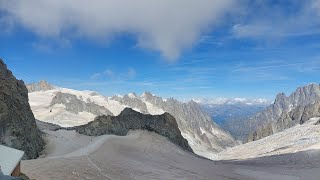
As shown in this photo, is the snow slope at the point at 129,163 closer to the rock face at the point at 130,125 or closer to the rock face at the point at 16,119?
the rock face at the point at 16,119

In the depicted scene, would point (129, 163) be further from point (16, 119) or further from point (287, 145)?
point (287, 145)

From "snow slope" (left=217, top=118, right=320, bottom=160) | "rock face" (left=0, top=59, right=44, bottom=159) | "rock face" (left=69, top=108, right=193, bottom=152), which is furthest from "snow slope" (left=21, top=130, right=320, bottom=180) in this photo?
"snow slope" (left=217, top=118, right=320, bottom=160)

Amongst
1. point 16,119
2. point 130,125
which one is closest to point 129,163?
point 16,119

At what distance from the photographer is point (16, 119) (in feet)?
160

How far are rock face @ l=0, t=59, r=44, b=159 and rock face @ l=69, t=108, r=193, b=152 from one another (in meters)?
13.1

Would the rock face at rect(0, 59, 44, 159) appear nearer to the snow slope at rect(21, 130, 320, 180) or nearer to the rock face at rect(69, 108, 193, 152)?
the snow slope at rect(21, 130, 320, 180)

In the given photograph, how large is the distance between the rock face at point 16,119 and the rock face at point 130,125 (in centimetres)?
1307

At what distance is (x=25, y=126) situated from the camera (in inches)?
1994

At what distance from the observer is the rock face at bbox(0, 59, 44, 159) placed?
4588cm

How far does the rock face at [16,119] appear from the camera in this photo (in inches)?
1806

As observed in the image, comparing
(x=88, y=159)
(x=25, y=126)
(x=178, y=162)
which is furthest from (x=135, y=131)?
(x=88, y=159)

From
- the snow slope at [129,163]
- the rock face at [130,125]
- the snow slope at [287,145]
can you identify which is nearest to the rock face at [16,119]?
the snow slope at [129,163]

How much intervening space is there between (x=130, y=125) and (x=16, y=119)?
26.2 meters

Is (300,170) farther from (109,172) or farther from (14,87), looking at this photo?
(14,87)
